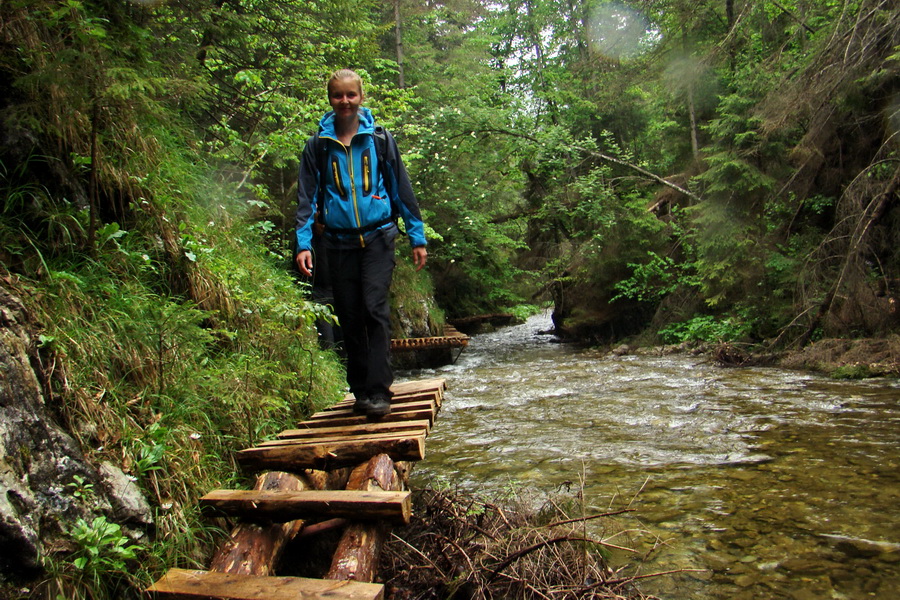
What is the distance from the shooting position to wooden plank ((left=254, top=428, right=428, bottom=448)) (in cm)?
263

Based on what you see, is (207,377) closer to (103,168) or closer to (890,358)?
(103,168)

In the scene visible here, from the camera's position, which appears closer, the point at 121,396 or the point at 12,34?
the point at 121,396

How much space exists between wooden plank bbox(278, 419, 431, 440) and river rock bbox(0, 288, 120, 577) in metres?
1.13

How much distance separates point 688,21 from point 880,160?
20.6 feet

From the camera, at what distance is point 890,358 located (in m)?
6.84

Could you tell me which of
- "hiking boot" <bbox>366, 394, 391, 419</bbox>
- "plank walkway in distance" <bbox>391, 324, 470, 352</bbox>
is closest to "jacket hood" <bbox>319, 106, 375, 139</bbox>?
"hiking boot" <bbox>366, 394, 391, 419</bbox>

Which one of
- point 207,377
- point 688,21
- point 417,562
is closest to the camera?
point 417,562

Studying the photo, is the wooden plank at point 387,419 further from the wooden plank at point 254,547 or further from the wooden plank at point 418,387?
the wooden plank at point 254,547

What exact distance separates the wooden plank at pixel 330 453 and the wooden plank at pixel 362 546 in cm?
12

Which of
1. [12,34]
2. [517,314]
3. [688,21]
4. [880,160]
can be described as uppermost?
[688,21]

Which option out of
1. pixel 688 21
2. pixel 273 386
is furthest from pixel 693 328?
pixel 273 386

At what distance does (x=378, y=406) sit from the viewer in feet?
10.6

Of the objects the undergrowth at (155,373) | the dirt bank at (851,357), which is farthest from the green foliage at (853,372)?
the undergrowth at (155,373)

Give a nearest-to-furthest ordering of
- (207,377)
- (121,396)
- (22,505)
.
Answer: (22,505) < (121,396) < (207,377)
